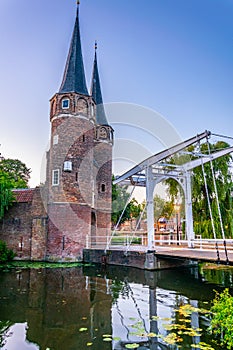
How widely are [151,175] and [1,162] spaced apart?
28.5m

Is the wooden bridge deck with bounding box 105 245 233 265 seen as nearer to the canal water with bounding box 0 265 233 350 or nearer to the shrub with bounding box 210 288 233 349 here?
the canal water with bounding box 0 265 233 350

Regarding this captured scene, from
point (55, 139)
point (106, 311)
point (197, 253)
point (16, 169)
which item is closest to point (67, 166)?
point (55, 139)

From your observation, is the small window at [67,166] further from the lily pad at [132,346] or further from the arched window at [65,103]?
the lily pad at [132,346]

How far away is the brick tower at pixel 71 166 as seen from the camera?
14906 mm

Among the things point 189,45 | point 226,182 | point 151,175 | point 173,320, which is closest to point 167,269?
point 151,175

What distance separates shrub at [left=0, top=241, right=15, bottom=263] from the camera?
14.4 meters

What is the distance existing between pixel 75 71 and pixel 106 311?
15803 mm

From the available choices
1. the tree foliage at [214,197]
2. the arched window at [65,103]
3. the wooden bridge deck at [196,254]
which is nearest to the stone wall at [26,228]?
the arched window at [65,103]

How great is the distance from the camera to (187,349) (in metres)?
3.97

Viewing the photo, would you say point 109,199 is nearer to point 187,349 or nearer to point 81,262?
point 81,262

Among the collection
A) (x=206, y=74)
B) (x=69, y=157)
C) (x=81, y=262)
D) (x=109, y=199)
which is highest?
(x=206, y=74)

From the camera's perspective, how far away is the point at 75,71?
17719mm

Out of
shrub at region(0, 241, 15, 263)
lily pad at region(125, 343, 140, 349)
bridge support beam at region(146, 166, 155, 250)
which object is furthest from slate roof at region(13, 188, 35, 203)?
→ lily pad at region(125, 343, 140, 349)

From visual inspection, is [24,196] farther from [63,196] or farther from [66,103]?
[66,103]
